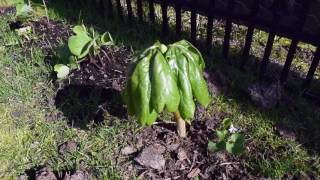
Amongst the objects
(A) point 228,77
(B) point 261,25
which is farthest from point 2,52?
(B) point 261,25

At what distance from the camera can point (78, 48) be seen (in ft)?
9.59

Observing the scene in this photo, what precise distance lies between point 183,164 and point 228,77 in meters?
0.82

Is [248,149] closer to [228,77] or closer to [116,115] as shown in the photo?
[228,77]

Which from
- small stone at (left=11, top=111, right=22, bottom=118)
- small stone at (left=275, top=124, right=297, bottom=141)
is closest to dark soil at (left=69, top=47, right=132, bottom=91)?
small stone at (left=11, top=111, right=22, bottom=118)

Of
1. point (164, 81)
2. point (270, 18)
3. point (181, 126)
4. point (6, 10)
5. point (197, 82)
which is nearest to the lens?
point (164, 81)

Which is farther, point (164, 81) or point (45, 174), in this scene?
point (45, 174)

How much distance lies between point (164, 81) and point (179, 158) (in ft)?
2.27

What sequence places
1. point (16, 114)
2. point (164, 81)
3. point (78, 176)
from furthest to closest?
point (16, 114) → point (78, 176) → point (164, 81)

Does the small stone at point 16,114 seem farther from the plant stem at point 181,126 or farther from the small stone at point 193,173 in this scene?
the small stone at point 193,173

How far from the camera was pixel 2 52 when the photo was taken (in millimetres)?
3443

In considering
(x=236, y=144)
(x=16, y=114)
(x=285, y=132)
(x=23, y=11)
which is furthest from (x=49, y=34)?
(x=285, y=132)

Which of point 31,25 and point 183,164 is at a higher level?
point 31,25

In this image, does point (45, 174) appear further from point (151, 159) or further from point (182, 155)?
point (182, 155)

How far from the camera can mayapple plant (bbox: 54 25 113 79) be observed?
2.92 m
